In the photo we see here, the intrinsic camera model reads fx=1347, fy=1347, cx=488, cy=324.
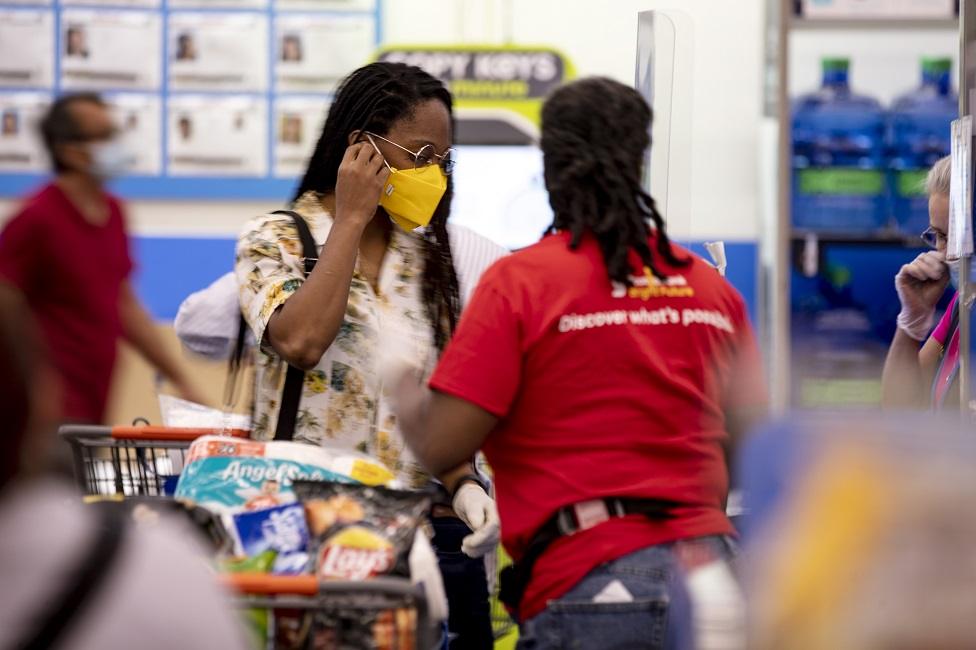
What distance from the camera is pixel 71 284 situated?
3941 millimetres

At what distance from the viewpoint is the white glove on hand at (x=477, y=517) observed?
1961 mm

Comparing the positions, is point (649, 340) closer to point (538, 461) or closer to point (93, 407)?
point (538, 461)

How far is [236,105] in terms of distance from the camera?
5.60m

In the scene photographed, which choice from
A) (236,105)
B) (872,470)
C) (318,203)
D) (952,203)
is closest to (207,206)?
(236,105)

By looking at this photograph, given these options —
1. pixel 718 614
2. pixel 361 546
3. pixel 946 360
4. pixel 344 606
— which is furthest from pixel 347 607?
pixel 946 360

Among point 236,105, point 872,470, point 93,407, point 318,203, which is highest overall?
point 236,105

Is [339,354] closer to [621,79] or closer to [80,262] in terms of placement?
[80,262]

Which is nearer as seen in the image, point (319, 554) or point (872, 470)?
point (872, 470)

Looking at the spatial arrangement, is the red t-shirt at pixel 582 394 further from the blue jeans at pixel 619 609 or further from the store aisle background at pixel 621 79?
the store aisle background at pixel 621 79

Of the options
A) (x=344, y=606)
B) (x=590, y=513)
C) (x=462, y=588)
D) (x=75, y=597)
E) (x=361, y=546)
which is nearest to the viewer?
(x=75, y=597)

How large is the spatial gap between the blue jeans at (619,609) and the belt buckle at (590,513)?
5 cm

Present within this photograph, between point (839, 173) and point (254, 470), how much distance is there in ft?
12.4

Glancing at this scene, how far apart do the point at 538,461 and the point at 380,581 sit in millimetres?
318

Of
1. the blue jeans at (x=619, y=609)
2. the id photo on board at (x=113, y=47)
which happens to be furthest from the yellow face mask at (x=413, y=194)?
the id photo on board at (x=113, y=47)
